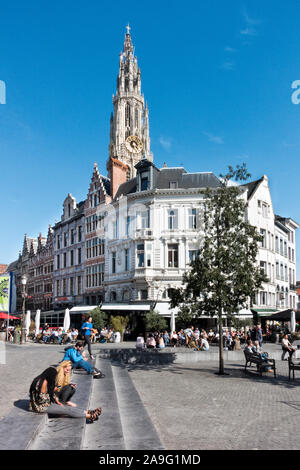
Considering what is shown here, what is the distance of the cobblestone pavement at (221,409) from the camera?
23.1ft

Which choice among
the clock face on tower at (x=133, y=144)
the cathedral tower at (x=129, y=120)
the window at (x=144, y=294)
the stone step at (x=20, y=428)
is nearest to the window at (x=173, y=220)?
the window at (x=144, y=294)

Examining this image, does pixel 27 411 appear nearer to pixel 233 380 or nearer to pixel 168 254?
pixel 233 380

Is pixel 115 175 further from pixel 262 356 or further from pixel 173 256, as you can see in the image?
pixel 262 356

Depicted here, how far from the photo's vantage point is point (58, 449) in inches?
220

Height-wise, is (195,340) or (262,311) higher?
(262,311)

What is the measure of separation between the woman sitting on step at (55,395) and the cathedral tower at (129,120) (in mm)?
72667

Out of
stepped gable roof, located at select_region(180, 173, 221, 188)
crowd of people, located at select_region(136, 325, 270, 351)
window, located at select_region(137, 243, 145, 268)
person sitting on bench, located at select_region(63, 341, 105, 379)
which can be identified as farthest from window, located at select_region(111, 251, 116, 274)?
person sitting on bench, located at select_region(63, 341, 105, 379)

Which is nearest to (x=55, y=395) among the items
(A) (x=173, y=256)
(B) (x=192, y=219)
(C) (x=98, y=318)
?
(C) (x=98, y=318)

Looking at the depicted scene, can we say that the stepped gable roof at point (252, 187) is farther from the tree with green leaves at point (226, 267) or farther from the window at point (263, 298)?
the tree with green leaves at point (226, 267)

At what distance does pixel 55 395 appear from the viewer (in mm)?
7953

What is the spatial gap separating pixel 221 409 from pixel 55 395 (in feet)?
12.5

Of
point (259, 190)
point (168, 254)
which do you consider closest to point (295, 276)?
point (259, 190)
